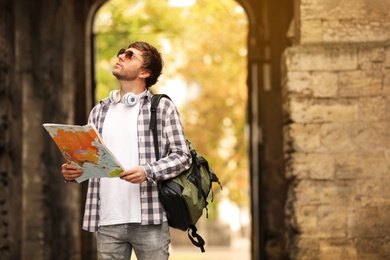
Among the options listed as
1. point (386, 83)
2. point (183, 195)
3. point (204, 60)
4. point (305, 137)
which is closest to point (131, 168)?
point (183, 195)

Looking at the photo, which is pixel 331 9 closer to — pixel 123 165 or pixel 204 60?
pixel 123 165

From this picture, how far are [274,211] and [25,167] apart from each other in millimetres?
3760

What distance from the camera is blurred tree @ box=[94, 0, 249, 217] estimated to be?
17823 millimetres

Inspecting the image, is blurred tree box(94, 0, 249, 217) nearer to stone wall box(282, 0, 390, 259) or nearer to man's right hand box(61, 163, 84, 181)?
stone wall box(282, 0, 390, 259)

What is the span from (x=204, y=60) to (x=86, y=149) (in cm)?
2109

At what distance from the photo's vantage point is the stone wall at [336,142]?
22.2 ft

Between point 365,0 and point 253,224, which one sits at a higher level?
point 365,0

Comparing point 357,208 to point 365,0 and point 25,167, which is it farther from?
point 25,167

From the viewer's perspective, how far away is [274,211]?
11992mm

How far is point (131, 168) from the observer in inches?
166

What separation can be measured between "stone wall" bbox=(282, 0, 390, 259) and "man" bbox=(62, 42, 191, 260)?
253 cm

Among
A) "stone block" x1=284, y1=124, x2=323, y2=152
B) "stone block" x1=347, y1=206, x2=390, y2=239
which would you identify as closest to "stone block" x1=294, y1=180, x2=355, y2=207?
"stone block" x1=347, y1=206, x2=390, y2=239

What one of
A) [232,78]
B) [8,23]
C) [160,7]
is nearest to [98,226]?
[8,23]

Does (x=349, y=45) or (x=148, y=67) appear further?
(x=349, y=45)
